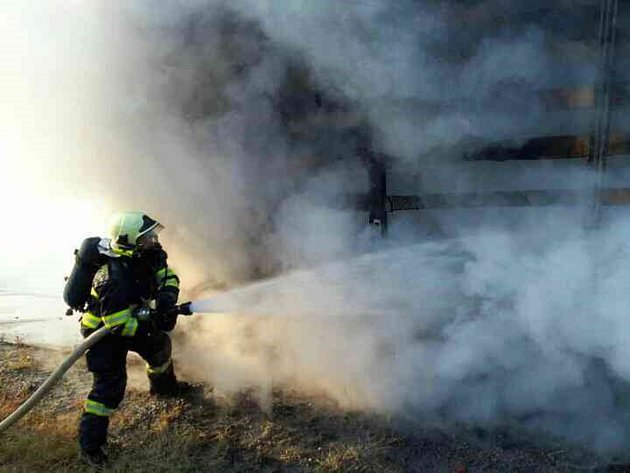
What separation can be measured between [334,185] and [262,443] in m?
2.04

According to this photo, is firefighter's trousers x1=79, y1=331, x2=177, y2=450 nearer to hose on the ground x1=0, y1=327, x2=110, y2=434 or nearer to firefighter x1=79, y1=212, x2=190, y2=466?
firefighter x1=79, y1=212, x2=190, y2=466

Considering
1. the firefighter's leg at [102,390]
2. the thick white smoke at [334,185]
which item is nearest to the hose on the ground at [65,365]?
the firefighter's leg at [102,390]

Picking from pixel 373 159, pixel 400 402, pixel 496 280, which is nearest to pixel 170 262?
pixel 373 159

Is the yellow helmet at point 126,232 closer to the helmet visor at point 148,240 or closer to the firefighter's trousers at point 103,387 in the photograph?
the helmet visor at point 148,240

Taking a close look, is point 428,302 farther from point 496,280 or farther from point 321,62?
point 321,62

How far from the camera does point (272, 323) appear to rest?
4.50 meters

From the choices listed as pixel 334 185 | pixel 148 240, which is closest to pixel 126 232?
pixel 148 240

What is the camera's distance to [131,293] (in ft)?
11.3

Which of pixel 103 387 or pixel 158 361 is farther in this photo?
pixel 158 361

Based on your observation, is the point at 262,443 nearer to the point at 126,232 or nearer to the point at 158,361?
the point at 158,361

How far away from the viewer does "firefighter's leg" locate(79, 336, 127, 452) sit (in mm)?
3361

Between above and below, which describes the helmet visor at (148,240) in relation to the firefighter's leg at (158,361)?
above

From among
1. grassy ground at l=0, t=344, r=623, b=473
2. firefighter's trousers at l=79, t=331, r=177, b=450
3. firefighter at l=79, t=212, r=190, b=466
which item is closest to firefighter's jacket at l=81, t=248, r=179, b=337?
firefighter at l=79, t=212, r=190, b=466

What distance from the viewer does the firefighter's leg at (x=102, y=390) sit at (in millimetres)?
3361
